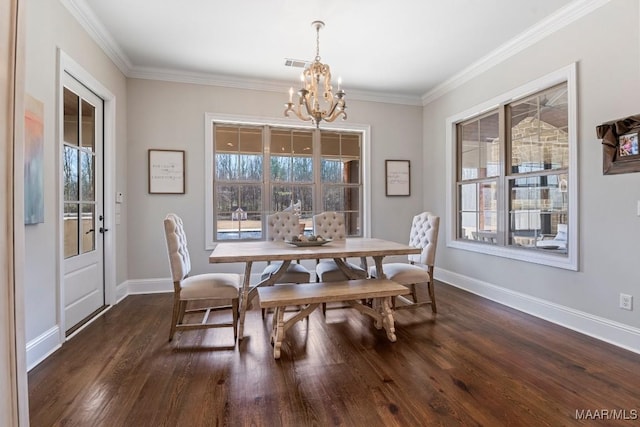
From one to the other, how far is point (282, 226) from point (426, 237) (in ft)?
5.29

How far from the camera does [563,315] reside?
9.47ft

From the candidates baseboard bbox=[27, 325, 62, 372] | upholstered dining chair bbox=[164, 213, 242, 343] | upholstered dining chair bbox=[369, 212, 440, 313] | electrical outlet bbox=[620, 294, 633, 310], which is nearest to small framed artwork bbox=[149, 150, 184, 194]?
upholstered dining chair bbox=[164, 213, 242, 343]

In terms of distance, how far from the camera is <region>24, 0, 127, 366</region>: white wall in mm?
2121

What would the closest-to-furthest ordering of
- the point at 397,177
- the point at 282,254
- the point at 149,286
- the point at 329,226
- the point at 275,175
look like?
the point at 282,254, the point at 329,226, the point at 149,286, the point at 275,175, the point at 397,177

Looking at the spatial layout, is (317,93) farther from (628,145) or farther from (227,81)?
(628,145)

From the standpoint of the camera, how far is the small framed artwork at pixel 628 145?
2.35 meters

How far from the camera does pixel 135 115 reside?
155 inches

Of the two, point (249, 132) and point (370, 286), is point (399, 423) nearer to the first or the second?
point (370, 286)

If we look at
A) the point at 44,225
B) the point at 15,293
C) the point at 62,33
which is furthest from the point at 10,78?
the point at 62,33

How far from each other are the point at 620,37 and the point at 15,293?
389 cm

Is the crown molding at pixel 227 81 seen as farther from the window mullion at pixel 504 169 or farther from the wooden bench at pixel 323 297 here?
the wooden bench at pixel 323 297

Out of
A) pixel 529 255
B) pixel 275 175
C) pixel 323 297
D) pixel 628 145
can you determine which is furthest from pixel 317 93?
pixel 529 255

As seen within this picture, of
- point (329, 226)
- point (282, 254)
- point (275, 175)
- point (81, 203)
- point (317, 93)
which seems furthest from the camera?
point (275, 175)

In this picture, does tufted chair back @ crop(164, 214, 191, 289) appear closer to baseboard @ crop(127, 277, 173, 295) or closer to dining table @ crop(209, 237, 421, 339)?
dining table @ crop(209, 237, 421, 339)
